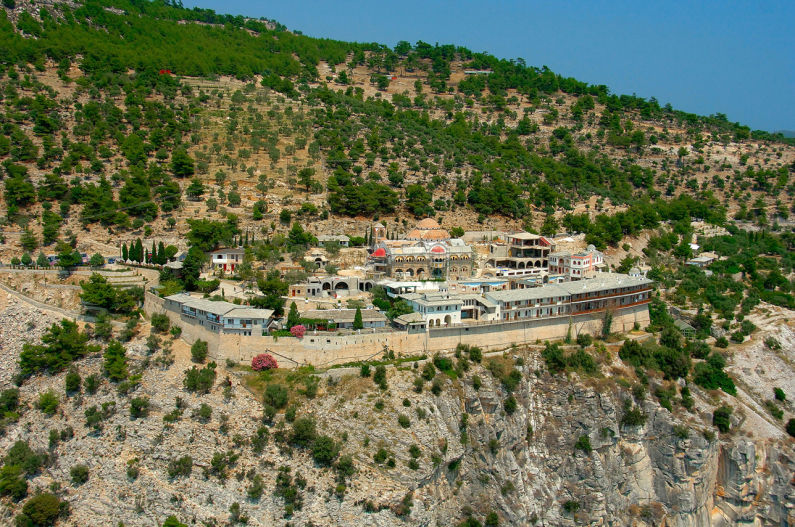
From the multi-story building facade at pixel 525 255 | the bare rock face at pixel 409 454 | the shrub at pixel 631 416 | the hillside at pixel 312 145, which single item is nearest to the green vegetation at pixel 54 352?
the bare rock face at pixel 409 454

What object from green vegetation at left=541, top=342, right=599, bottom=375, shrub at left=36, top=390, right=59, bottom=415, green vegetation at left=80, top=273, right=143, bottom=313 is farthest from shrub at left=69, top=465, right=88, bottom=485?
green vegetation at left=541, top=342, right=599, bottom=375

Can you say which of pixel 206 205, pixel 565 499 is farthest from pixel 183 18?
pixel 565 499

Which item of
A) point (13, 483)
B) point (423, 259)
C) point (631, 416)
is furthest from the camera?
point (423, 259)

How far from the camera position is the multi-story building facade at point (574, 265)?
43.9m

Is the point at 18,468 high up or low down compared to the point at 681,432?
down

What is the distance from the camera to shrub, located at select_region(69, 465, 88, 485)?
28.5 meters

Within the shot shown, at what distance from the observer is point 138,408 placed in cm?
2983

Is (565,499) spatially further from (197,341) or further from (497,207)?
(497,207)

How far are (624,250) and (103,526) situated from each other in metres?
44.2

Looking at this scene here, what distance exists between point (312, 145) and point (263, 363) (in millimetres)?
33874

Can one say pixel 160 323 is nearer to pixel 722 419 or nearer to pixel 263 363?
pixel 263 363

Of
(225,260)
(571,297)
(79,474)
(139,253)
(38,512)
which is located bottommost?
(38,512)

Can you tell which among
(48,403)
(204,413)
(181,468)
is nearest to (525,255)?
(204,413)

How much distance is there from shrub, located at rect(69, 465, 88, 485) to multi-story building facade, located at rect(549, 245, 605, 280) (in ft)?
103
